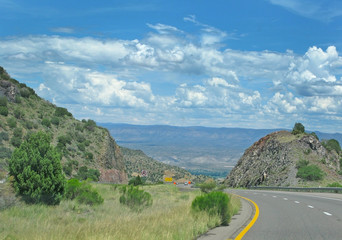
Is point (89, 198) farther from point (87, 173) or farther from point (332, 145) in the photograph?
point (332, 145)

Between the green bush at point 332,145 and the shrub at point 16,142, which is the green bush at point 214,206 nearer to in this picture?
the shrub at point 16,142

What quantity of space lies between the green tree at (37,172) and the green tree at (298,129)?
2597 inches

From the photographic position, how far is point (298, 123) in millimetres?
81125

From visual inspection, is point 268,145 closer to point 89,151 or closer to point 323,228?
point 89,151

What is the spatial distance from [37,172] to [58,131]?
41.6m

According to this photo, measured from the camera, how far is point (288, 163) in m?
65.6

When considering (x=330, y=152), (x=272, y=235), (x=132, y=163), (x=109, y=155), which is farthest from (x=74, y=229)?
(x=132, y=163)

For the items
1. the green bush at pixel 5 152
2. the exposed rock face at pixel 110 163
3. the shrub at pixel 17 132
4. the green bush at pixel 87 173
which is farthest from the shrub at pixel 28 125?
the exposed rock face at pixel 110 163

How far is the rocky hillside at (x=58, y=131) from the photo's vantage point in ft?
157

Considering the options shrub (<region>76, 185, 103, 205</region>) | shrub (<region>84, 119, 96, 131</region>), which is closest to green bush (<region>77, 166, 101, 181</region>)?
shrub (<region>84, 119, 96, 131</region>)

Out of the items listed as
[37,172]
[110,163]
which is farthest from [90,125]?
[37,172]

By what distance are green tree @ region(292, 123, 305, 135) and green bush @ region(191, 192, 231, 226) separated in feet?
217

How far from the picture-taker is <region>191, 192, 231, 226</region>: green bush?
1408 cm

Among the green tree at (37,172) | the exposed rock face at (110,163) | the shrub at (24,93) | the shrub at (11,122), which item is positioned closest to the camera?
the green tree at (37,172)
